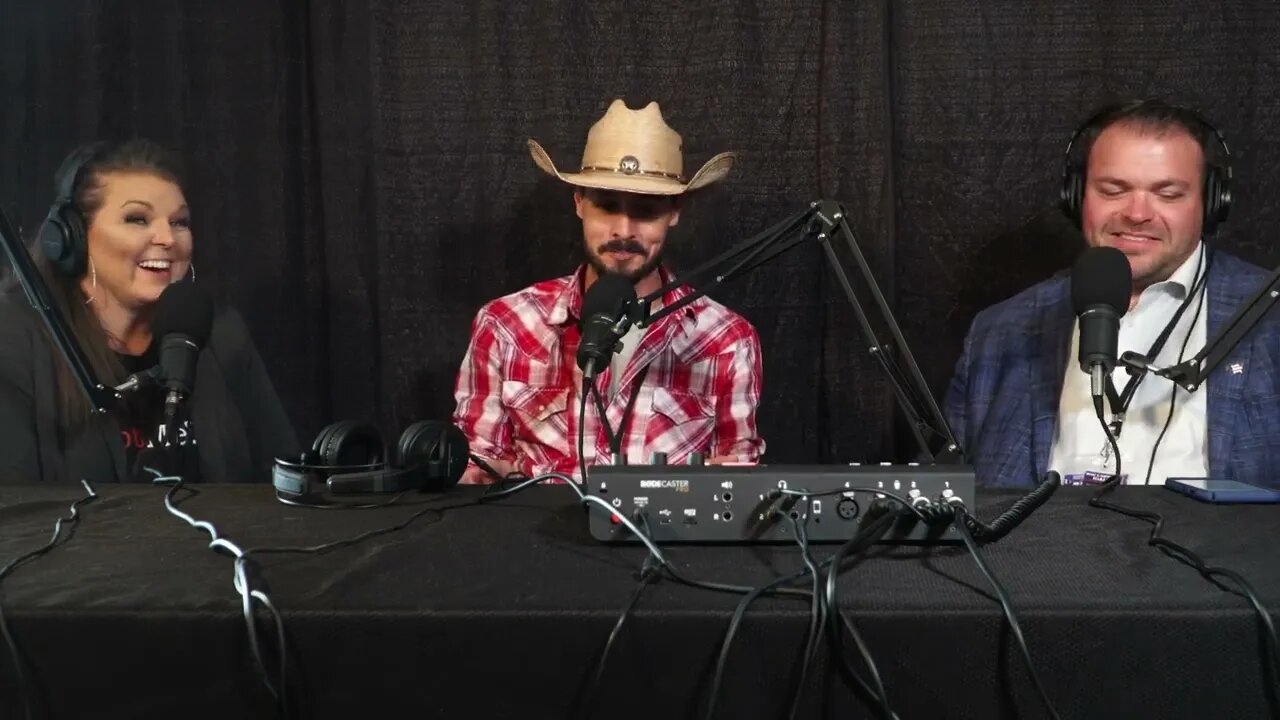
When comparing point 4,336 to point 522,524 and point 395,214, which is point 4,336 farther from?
point 522,524

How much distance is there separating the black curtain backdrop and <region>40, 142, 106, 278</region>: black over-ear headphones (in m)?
0.04

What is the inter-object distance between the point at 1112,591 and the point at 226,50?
2.00 metres

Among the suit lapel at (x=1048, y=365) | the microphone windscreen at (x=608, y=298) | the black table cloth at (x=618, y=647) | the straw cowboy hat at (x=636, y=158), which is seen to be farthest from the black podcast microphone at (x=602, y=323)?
the suit lapel at (x=1048, y=365)

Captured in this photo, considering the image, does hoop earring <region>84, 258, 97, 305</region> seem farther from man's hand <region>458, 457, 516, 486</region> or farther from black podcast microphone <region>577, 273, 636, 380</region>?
black podcast microphone <region>577, 273, 636, 380</region>

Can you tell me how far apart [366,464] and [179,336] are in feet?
0.90

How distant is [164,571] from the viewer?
3.10ft

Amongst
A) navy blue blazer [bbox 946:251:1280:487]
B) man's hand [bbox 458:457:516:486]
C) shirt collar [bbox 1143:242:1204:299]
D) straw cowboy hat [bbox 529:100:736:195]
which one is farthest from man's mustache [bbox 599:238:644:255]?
shirt collar [bbox 1143:242:1204:299]

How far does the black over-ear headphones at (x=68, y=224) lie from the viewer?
72.0 inches

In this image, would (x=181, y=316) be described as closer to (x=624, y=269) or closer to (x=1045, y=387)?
(x=624, y=269)

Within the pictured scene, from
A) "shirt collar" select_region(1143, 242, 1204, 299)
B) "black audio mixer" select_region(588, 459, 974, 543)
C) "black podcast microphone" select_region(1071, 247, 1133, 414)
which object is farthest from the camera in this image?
"shirt collar" select_region(1143, 242, 1204, 299)

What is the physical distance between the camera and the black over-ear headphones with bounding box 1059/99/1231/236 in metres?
1.81

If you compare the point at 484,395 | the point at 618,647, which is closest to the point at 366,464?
the point at 618,647

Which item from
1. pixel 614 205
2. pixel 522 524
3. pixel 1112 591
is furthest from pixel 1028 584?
pixel 614 205

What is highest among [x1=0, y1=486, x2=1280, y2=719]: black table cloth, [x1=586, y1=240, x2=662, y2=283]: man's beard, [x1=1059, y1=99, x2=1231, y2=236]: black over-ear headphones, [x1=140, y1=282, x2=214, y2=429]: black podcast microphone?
[x1=1059, y1=99, x2=1231, y2=236]: black over-ear headphones
